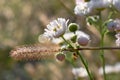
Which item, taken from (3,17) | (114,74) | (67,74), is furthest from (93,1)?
(3,17)

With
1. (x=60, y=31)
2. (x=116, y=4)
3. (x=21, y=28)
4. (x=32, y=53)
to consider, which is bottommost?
(x=32, y=53)

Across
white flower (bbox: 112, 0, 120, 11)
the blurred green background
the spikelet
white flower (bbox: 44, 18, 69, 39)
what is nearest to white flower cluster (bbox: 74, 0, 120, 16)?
white flower (bbox: 112, 0, 120, 11)

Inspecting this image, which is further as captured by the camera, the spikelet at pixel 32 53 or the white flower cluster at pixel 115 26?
the white flower cluster at pixel 115 26

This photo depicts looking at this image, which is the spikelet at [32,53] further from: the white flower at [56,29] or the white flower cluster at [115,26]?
the white flower cluster at [115,26]

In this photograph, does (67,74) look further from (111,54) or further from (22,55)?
(22,55)

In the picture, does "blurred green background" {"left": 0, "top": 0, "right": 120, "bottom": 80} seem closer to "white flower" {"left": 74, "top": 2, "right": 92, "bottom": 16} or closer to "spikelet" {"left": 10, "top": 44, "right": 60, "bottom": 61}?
"white flower" {"left": 74, "top": 2, "right": 92, "bottom": 16}

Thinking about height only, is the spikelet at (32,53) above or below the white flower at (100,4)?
below

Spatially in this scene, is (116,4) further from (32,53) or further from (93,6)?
(32,53)


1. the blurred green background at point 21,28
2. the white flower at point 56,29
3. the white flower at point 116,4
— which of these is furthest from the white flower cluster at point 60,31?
the blurred green background at point 21,28

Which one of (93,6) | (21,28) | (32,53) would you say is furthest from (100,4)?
(21,28)
